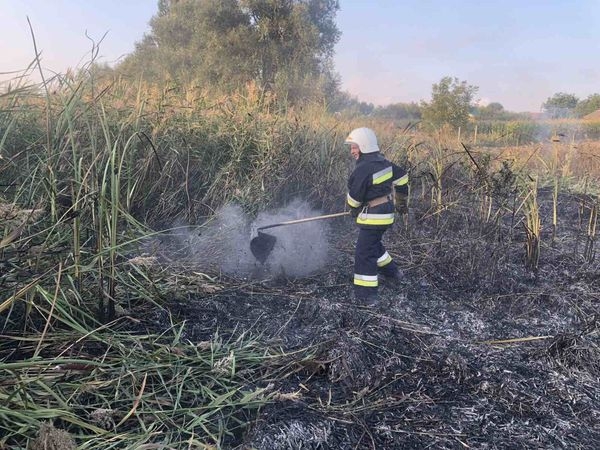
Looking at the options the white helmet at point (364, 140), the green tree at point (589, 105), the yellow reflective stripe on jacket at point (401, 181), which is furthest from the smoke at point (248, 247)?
the green tree at point (589, 105)

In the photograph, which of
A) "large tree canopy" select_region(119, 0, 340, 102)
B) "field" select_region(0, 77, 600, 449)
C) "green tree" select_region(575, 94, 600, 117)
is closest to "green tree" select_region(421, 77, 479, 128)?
"large tree canopy" select_region(119, 0, 340, 102)

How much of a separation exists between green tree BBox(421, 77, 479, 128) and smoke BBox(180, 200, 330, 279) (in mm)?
12159

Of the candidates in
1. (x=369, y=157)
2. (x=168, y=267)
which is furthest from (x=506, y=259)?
(x=168, y=267)

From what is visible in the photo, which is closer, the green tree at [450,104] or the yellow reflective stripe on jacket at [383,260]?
the yellow reflective stripe on jacket at [383,260]

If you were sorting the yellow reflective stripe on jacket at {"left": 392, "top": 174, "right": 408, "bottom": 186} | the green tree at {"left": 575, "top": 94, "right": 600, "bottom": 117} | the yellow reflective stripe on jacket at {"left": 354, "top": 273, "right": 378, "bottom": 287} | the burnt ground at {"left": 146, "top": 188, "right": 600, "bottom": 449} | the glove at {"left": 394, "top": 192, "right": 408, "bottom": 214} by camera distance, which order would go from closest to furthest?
the burnt ground at {"left": 146, "top": 188, "right": 600, "bottom": 449} → the yellow reflective stripe on jacket at {"left": 354, "top": 273, "right": 378, "bottom": 287} → the yellow reflective stripe on jacket at {"left": 392, "top": 174, "right": 408, "bottom": 186} → the glove at {"left": 394, "top": 192, "right": 408, "bottom": 214} → the green tree at {"left": 575, "top": 94, "right": 600, "bottom": 117}

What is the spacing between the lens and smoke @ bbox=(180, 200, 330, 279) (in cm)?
449

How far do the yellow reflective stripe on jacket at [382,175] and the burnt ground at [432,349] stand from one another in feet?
3.50

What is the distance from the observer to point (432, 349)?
3.25 m

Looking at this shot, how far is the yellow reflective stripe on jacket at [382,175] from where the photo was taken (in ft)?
13.4

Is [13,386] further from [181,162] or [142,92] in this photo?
[142,92]

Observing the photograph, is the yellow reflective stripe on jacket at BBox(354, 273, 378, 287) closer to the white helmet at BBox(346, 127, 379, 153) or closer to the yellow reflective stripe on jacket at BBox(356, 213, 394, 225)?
the yellow reflective stripe on jacket at BBox(356, 213, 394, 225)

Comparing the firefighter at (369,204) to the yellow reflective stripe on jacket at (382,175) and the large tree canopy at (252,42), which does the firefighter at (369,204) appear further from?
the large tree canopy at (252,42)

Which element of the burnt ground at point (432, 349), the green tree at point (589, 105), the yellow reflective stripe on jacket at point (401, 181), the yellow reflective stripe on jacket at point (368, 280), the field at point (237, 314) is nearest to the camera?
the field at point (237, 314)

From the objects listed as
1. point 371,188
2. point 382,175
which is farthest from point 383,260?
point 382,175
